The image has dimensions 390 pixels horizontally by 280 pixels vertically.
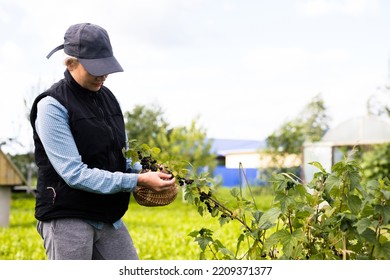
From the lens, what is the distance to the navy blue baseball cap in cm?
239

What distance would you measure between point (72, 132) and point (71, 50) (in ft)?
1.03

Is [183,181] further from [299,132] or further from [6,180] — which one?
[299,132]

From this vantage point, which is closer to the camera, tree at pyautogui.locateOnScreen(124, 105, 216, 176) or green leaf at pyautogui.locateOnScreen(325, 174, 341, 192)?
green leaf at pyautogui.locateOnScreen(325, 174, 341, 192)

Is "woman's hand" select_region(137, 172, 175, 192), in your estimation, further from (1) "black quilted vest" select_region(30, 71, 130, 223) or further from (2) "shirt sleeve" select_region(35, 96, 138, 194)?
(1) "black quilted vest" select_region(30, 71, 130, 223)

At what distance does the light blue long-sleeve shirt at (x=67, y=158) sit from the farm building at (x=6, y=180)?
6384mm

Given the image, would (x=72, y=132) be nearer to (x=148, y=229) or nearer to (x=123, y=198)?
(x=123, y=198)

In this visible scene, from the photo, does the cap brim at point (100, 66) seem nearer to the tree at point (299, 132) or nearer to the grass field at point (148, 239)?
the grass field at point (148, 239)

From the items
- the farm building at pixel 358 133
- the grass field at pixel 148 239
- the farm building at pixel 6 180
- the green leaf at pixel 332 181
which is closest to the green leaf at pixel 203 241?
the green leaf at pixel 332 181

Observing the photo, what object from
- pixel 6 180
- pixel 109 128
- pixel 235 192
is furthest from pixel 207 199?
pixel 6 180

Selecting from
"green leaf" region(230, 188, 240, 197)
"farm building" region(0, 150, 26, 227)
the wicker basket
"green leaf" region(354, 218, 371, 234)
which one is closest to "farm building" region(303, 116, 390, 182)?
"farm building" region(0, 150, 26, 227)

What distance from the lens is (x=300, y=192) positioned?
2.11 metres

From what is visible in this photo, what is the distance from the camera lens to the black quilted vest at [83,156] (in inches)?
95.7

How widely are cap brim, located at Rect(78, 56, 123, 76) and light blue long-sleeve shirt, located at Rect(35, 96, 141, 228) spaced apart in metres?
0.18

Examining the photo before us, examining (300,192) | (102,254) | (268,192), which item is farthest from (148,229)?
(268,192)
